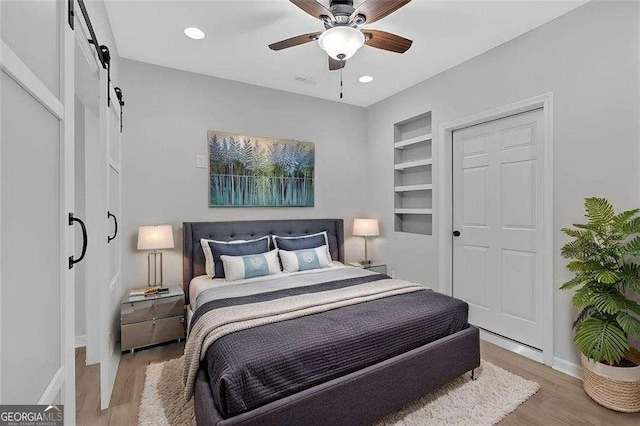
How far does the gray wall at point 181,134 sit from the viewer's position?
3189 mm

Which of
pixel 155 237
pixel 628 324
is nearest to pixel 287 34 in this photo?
A: pixel 155 237

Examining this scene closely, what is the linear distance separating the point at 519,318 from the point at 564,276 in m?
0.66

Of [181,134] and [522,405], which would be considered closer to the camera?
[522,405]

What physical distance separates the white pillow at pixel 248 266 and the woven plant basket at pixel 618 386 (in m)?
2.57

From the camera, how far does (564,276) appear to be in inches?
98.5

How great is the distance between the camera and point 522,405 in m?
2.07

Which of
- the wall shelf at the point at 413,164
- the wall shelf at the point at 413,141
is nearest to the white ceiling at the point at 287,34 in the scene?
the wall shelf at the point at 413,141

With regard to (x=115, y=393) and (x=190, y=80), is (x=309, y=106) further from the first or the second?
(x=115, y=393)

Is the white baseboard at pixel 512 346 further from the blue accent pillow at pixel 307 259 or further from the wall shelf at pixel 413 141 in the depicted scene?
the wall shelf at pixel 413 141

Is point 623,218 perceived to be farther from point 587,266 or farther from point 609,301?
point 609,301

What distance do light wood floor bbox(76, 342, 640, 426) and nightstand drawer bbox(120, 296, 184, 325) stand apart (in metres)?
0.33

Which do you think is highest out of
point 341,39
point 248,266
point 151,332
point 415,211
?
point 341,39

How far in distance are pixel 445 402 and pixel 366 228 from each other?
7.75 ft

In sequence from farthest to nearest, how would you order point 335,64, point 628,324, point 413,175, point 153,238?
point 413,175, point 153,238, point 335,64, point 628,324
